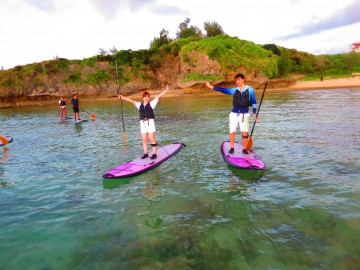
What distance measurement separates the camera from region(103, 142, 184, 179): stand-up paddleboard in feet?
24.3

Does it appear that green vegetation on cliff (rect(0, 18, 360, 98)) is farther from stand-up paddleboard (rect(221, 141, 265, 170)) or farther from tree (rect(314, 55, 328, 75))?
stand-up paddleboard (rect(221, 141, 265, 170))

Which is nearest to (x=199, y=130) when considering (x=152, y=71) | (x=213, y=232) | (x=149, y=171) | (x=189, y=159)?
(x=189, y=159)

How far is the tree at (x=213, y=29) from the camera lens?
166 feet

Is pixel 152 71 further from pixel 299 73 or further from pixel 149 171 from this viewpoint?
pixel 149 171

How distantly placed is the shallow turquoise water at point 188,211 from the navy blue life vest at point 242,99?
2.01 metres

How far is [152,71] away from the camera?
155 feet

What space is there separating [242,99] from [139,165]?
13.0ft

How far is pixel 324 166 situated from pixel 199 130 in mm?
7288

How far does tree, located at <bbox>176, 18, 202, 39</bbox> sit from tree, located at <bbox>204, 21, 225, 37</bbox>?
213 centimetres

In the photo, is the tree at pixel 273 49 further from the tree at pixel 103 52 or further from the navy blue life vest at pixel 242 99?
the navy blue life vest at pixel 242 99

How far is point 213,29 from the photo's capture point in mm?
50469

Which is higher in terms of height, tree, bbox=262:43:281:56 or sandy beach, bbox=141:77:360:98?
tree, bbox=262:43:281:56

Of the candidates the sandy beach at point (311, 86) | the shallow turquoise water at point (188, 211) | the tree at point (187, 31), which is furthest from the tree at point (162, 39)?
the shallow turquoise water at point (188, 211)

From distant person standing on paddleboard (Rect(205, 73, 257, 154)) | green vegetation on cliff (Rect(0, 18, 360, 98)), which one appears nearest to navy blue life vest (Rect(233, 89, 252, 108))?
distant person standing on paddleboard (Rect(205, 73, 257, 154))
